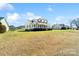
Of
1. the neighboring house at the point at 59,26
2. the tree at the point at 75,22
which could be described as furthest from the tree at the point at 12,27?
the tree at the point at 75,22

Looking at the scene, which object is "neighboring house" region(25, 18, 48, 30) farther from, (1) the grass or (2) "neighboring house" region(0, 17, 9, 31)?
(2) "neighboring house" region(0, 17, 9, 31)

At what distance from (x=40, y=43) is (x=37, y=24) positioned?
0.15m

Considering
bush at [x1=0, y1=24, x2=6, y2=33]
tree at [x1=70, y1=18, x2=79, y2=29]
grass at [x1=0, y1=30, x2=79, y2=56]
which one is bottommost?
grass at [x1=0, y1=30, x2=79, y2=56]

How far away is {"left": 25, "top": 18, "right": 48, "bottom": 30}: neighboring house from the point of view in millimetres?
1461

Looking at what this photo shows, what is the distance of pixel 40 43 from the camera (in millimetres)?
1462

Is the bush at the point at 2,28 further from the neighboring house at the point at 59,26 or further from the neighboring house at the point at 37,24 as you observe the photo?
the neighboring house at the point at 59,26

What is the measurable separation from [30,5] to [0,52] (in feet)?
1.42

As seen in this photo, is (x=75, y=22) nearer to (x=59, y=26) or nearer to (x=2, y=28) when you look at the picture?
(x=59, y=26)

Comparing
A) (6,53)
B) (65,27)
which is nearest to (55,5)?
(65,27)

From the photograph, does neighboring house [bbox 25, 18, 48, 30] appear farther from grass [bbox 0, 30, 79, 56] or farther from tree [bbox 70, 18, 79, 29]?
tree [bbox 70, 18, 79, 29]

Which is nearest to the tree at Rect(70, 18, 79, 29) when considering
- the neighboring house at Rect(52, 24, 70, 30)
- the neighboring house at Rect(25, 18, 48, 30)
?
the neighboring house at Rect(52, 24, 70, 30)

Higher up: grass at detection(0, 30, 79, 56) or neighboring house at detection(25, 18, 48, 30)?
A: neighboring house at detection(25, 18, 48, 30)

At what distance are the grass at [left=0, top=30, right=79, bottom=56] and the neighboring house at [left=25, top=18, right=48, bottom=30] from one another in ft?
0.13

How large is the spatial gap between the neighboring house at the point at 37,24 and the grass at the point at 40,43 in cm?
4
